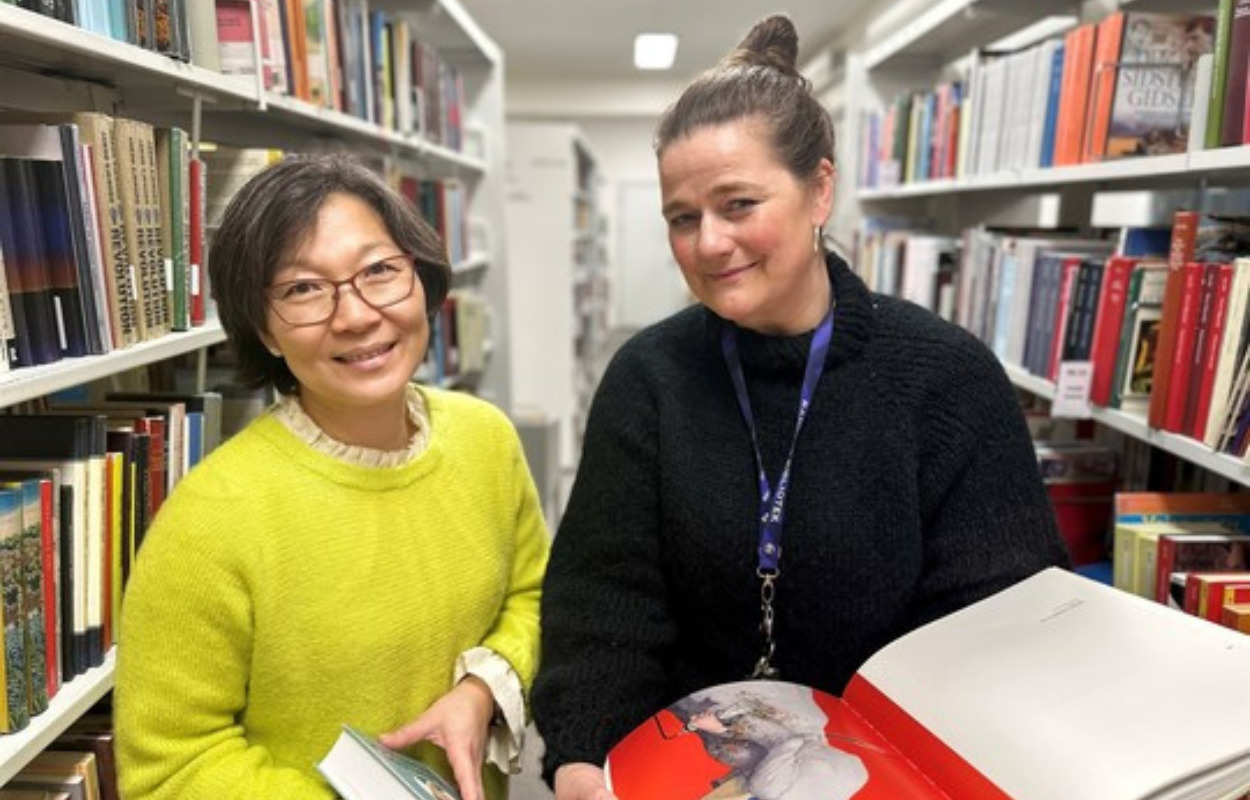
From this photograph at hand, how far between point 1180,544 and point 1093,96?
1046mm

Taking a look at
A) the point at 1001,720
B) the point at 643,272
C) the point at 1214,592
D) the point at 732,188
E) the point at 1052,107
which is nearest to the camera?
the point at 1001,720

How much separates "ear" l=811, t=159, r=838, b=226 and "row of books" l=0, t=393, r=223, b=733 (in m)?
0.95

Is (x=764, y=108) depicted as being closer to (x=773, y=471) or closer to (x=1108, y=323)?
(x=773, y=471)

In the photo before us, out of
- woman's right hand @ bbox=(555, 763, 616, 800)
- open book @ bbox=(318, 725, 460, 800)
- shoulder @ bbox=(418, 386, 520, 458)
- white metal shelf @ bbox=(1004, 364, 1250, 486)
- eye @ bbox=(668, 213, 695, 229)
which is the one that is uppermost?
→ eye @ bbox=(668, 213, 695, 229)

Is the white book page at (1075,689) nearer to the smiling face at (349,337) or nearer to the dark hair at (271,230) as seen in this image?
the smiling face at (349,337)

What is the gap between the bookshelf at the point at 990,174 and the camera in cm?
Result: 146

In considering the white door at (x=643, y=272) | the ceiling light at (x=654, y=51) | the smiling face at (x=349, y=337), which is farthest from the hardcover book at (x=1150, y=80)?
the white door at (x=643, y=272)

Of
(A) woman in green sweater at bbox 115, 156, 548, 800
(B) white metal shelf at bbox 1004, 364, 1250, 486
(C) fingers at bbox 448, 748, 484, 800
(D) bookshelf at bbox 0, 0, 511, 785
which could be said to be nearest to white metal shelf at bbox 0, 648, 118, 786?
(D) bookshelf at bbox 0, 0, 511, 785

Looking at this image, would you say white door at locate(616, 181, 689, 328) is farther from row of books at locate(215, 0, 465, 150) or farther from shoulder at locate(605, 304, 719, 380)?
shoulder at locate(605, 304, 719, 380)

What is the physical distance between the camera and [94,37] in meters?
1.15

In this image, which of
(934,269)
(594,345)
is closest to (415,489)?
(934,269)

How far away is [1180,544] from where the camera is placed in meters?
1.32

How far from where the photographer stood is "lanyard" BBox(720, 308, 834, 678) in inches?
42.3

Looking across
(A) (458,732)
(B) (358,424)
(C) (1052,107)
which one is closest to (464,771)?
(A) (458,732)
